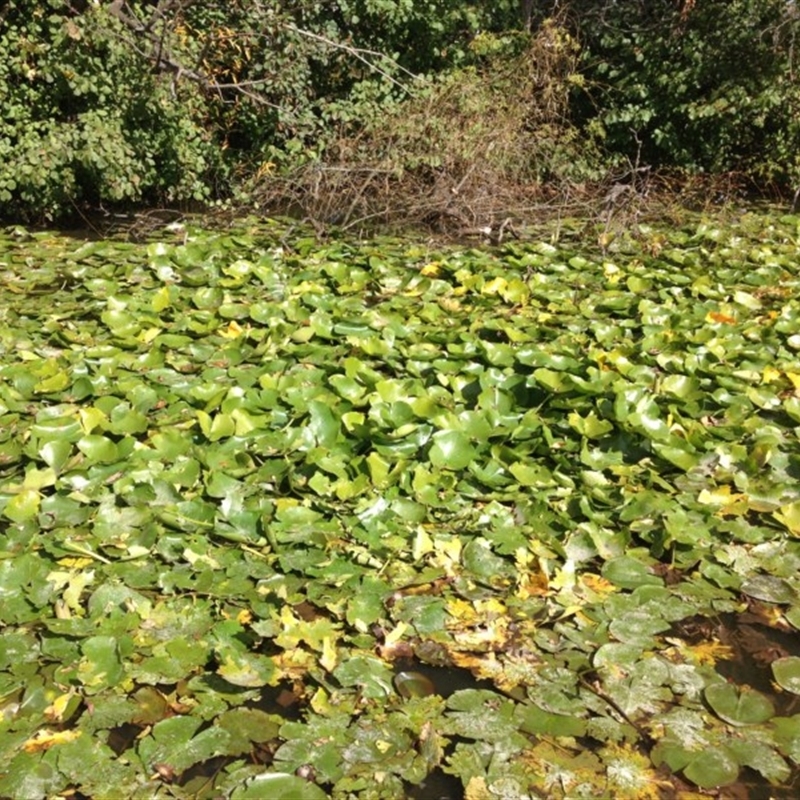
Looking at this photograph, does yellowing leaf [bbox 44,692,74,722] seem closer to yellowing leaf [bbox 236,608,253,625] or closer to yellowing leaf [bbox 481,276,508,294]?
yellowing leaf [bbox 236,608,253,625]

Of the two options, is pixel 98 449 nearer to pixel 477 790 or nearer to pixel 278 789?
pixel 278 789

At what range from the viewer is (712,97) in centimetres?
797

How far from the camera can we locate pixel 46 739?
5.94 ft

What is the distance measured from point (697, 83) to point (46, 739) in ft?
25.4

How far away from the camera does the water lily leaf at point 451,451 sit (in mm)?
2744

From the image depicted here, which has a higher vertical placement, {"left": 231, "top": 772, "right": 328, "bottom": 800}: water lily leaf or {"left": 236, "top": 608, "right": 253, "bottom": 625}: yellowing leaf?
{"left": 231, "top": 772, "right": 328, "bottom": 800}: water lily leaf

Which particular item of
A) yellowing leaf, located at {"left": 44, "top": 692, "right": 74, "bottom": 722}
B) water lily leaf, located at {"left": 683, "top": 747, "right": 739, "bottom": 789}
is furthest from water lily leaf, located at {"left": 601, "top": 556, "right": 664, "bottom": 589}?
yellowing leaf, located at {"left": 44, "top": 692, "right": 74, "bottom": 722}

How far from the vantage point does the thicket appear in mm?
6066

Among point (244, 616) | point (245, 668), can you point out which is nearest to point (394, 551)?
point (244, 616)

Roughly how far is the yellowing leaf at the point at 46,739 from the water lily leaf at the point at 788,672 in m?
1.46

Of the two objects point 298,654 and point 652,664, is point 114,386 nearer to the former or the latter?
point 298,654

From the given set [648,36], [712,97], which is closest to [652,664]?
[712,97]

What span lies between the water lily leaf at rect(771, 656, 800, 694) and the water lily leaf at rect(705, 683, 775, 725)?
0.20ft

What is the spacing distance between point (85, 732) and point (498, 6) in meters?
8.15
